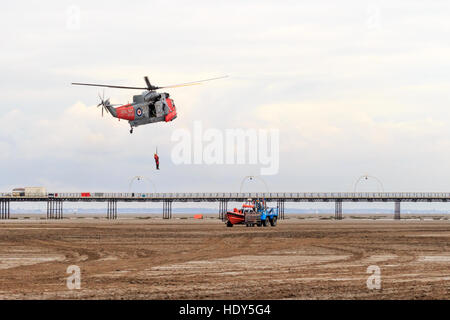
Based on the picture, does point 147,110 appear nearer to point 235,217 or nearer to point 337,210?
point 235,217

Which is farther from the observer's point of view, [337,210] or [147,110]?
[337,210]

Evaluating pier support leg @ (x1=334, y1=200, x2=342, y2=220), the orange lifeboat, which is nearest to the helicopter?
the orange lifeboat

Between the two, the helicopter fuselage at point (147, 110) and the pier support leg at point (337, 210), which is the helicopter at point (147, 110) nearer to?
the helicopter fuselage at point (147, 110)

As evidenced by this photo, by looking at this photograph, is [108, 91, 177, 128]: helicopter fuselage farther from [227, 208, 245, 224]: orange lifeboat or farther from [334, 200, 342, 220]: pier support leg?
[334, 200, 342, 220]: pier support leg

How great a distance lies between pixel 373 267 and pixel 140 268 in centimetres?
1035

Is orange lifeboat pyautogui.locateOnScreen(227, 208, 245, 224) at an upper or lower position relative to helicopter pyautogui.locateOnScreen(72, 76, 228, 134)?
lower

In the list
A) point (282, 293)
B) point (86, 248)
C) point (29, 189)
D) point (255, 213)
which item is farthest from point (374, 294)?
point (29, 189)

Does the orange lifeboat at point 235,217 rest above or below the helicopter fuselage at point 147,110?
below

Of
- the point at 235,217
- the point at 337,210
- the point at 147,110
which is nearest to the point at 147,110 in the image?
the point at 147,110

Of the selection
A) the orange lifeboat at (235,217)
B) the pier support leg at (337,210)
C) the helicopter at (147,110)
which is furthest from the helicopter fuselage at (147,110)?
the pier support leg at (337,210)

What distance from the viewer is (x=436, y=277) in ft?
88.1

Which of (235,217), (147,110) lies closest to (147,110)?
(147,110)

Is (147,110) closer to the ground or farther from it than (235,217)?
farther from it

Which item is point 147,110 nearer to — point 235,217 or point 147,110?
point 147,110
